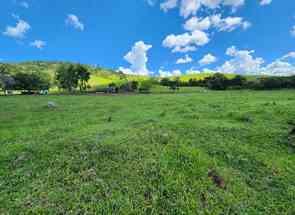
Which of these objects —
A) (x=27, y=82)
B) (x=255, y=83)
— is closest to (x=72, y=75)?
(x=27, y=82)

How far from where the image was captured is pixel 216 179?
17.7 ft

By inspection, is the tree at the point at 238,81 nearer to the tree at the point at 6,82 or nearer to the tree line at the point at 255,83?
the tree line at the point at 255,83

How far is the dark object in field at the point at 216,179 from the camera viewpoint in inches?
204

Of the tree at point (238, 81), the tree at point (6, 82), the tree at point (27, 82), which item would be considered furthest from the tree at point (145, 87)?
the tree at point (6, 82)

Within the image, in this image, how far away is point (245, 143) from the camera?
25.5 ft

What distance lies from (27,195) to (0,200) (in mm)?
609

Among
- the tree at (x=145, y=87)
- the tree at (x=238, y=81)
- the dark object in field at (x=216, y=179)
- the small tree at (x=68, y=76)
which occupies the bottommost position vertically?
the dark object in field at (x=216, y=179)

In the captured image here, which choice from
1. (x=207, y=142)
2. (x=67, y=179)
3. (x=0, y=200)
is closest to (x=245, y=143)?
(x=207, y=142)

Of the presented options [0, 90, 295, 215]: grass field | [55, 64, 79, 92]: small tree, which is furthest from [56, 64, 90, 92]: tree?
[0, 90, 295, 215]: grass field

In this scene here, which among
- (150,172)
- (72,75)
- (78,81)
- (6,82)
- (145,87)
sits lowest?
(150,172)

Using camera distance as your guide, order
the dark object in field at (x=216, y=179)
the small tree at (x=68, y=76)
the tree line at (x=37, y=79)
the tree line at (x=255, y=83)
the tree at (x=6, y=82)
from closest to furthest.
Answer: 1. the dark object in field at (x=216, y=179)
2. the tree line at (x=255, y=83)
3. the tree at (x=6, y=82)
4. the tree line at (x=37, y=79)
5. the small tree at (x=68, y=76)

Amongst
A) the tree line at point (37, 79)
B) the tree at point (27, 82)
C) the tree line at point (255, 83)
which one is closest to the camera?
the tree line at point (255, 83)

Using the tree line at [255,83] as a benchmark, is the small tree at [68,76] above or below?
above

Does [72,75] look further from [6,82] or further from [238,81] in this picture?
[238,81]
